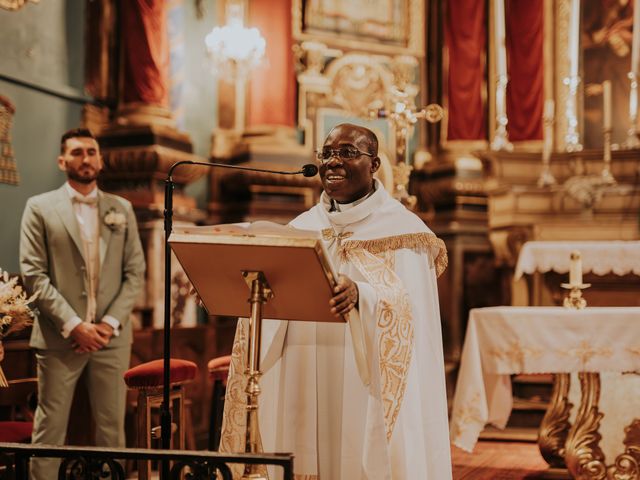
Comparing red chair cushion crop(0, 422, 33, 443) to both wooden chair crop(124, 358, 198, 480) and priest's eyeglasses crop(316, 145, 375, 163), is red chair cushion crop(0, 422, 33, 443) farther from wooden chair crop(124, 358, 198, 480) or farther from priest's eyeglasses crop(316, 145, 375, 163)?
priest's eyeglasses crop(316, 145, 375, 163)

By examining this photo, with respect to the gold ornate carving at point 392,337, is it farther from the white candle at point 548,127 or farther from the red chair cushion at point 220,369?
the white candle at point 548,127

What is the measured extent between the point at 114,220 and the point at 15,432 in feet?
3.63

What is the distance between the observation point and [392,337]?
294 cm

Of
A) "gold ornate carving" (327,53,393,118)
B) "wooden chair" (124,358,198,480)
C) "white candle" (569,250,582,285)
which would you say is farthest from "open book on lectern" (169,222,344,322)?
"gold ornate carving" (327,53,393,118)

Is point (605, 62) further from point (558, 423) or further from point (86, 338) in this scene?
point (86, 338)

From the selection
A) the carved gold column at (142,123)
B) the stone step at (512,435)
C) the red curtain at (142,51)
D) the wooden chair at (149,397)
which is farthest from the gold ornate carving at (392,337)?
the red curtain at (142,51)

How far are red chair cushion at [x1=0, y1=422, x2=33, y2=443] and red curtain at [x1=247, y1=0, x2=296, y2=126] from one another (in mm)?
4493

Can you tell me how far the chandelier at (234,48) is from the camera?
25.3 feet

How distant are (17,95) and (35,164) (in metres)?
0.49

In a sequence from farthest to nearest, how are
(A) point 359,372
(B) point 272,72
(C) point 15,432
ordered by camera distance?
(B) point 272,72 → (C) point 15,432 → (A) point 359,372

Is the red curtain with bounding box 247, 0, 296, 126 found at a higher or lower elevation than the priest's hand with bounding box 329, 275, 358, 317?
higher

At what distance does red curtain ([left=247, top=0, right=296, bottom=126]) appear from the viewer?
8.26 m

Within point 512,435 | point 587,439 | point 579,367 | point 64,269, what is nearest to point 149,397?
point 64,269

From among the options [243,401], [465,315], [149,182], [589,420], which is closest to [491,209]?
[465,315]
